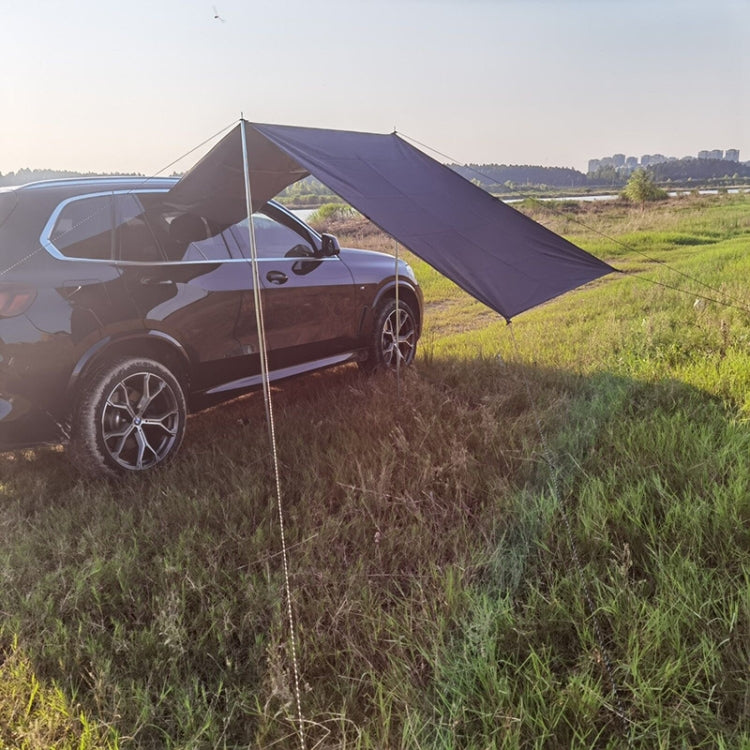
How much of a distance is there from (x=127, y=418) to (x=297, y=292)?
173 centimetres

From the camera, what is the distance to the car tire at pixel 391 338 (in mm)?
5648

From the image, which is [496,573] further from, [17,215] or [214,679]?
[17,215]

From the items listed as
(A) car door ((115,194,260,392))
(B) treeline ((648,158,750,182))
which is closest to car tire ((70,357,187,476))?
(A) car door ((115,194,260,392))

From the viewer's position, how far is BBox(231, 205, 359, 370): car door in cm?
455

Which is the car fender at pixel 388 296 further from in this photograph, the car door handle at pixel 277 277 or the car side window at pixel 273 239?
the car door handle at pixel 277 277

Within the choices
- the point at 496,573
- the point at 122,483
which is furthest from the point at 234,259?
the point at 496,573

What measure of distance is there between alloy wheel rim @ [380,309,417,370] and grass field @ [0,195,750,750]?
1.16 meters

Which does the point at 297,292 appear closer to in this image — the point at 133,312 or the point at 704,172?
the point at 133,312

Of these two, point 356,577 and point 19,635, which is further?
point 356,577

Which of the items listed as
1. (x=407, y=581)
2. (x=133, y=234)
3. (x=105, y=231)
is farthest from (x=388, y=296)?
(x=407, y=581)

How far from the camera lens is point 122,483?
11.6 ft

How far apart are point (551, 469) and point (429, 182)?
2.18 meters

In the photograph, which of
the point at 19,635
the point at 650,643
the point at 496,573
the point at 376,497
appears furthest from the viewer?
the point at 376,497

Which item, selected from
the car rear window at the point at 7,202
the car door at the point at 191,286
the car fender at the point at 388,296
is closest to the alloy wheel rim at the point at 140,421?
the car door at the point at 191,286
